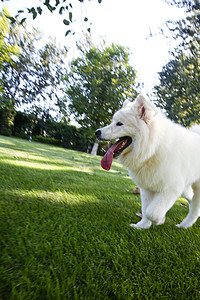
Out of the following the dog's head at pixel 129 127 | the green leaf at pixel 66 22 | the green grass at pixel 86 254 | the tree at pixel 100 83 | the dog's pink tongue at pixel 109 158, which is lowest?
the green grass at pixel 86 254

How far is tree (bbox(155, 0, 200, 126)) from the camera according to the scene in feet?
14.4

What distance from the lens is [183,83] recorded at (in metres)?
4.64

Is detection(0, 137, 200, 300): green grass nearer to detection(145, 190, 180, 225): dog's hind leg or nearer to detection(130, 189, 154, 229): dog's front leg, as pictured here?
detection(130, 189, 154, 229): dog's front leg

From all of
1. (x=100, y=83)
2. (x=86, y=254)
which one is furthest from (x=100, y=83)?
(x=86, y=254)

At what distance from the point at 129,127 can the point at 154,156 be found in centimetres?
54

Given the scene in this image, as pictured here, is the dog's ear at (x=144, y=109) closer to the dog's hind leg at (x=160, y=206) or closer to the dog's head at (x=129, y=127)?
the dog's head at (x=129, y=127)

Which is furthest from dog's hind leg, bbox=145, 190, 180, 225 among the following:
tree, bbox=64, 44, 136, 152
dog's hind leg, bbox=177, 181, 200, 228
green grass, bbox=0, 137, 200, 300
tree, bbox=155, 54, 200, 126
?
tree, bbox=64, 44, 136, 152

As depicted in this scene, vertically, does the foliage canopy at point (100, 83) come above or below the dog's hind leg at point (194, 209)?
above

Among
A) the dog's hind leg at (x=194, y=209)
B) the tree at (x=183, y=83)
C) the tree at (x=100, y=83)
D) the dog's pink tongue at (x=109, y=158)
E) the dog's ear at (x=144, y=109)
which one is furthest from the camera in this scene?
the tree at (x=100, y=83)

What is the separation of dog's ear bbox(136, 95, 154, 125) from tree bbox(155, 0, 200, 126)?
266 centimetres

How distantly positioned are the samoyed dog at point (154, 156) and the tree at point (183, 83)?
229 cm

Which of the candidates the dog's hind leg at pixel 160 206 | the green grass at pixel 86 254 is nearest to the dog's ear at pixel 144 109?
the dog's hind leg at pixel 160 206

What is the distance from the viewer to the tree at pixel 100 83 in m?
20.5

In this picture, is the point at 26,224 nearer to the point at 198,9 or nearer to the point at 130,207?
the point at 130,207
